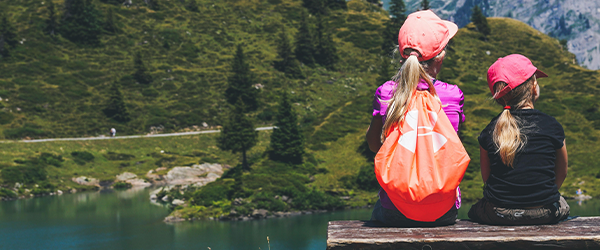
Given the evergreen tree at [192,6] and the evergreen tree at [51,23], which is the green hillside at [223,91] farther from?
the evergreen tree at [192,6]

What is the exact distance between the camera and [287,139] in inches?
1521

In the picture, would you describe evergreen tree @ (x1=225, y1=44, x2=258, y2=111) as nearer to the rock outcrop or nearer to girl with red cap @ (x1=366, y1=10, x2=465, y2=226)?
the rock outcrop

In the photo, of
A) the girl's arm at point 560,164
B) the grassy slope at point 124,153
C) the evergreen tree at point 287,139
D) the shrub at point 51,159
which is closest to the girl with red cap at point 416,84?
the girl's arm at point 560,164

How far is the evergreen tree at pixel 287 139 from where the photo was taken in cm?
3862

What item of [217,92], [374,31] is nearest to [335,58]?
[374,31]

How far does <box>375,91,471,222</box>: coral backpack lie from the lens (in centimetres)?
356

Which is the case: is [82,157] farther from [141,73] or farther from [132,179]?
[141,73]

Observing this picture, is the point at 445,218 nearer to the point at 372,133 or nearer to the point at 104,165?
the point at 372,133

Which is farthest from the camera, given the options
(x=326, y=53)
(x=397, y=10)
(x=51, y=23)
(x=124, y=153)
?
(x=397, y=10)

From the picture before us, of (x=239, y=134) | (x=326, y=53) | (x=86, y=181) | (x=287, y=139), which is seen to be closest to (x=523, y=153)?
(x=287, y=139)

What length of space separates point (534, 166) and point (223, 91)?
61610 millimetres

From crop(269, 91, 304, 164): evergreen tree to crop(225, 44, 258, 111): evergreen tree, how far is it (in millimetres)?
21537

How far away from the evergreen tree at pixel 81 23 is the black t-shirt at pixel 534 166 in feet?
257

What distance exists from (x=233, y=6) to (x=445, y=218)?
96.4 metres
